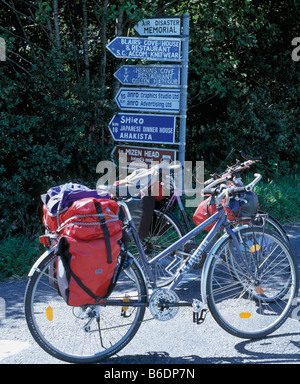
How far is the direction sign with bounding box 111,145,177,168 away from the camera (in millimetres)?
→ 6543

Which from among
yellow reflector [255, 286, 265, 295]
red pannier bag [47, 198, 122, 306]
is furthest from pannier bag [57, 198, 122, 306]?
yellow reflector [255, 286, 265, 295]

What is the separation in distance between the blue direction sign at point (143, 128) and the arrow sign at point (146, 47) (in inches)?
30.2

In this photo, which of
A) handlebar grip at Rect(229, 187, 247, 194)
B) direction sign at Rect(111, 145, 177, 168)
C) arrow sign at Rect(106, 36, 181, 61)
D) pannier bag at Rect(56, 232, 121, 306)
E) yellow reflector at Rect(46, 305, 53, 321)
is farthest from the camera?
direction sign at Rect(111, 145, 177, 168)

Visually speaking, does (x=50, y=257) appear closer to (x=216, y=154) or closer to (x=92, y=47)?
(x=92, y=47)

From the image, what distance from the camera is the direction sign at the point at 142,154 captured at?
6.54 meters

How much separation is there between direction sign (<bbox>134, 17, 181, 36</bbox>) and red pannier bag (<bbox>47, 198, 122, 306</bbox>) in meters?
Answer: 3.80

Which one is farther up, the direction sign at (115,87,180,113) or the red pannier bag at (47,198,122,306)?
the direction sign at (115,87,180,113)

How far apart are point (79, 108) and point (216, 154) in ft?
12.2

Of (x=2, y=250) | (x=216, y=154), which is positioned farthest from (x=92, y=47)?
(x=2, y=250)

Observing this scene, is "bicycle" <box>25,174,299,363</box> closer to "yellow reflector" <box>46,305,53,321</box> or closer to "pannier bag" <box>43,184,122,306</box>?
"yellow reflector" <box>46,305,53,321</box>

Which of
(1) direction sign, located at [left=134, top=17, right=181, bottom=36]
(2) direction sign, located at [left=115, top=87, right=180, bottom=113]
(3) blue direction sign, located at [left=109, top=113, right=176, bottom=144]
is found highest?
(1) direction sign, located at [left=134, top=17, right=181, bottom=36]

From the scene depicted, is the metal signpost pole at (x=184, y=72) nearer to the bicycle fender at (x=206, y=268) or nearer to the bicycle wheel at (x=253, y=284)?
the bicycle wheel at (x=253, y=284)

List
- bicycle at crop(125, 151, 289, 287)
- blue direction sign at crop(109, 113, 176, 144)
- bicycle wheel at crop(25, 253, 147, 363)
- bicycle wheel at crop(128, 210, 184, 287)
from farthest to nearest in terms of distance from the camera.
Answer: blue direction sign at crop(109, 113, 176, 144)
bicycle wheel at crop(128, 210, 184, 287)
bicycle at crop(125, 151, 289, 287)
bicycle wheel at crop(25, 253, 147, 363)
